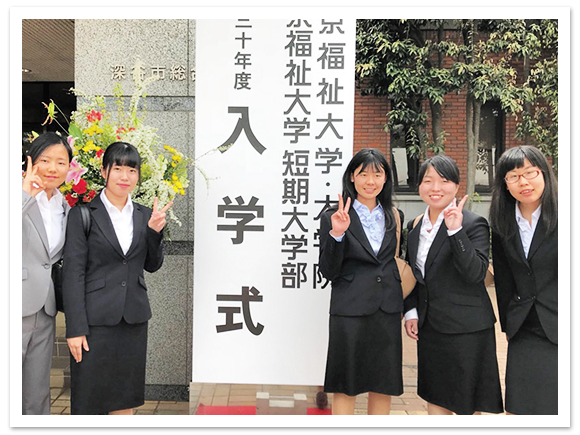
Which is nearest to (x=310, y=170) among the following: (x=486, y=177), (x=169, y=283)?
(x=169, y=283)

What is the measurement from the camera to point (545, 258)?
267 centimetres

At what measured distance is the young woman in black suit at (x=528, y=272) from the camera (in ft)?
8.78

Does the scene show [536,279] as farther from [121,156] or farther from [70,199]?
[70,199]

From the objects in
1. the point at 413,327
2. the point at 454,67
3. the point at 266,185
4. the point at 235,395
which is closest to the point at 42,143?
the point at 266,185

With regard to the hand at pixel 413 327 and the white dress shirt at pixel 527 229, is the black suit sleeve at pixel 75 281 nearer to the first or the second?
the hand at pixel 413 327

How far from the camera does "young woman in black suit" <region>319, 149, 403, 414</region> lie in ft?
9.48

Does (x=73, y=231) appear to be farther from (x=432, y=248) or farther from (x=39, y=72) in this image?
(x=39, y=72)

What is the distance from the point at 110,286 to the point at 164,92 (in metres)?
1.98

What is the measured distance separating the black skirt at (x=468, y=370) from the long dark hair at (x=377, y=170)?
29.1 inches

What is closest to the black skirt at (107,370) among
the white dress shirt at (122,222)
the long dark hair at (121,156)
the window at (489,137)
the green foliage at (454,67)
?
the white dress shirt at (122,222)

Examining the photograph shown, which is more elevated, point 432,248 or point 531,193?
point 531,193

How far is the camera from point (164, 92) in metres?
4.13

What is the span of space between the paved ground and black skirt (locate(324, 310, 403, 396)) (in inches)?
28.8
